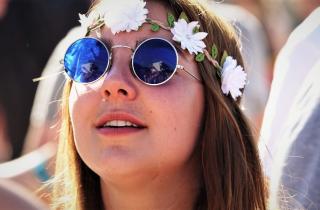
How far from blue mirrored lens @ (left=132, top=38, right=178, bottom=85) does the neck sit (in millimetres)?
242

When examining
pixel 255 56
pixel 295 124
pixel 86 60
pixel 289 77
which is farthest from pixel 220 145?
pixel 255 56

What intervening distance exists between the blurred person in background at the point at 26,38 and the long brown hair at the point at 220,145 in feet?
3.83

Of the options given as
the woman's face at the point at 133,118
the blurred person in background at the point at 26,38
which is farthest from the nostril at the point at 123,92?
the blurred person in background at the point at 26,38

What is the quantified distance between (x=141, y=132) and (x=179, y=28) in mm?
292

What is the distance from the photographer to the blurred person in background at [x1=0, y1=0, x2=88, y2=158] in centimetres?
265

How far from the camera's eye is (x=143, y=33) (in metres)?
1.42

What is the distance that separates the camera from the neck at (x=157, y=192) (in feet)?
4.63

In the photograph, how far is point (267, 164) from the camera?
2.02 metres

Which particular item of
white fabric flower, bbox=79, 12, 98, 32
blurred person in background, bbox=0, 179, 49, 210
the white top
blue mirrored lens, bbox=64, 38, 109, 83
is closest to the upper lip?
blue mirrored lens, bbox=64, 38, 109, 83

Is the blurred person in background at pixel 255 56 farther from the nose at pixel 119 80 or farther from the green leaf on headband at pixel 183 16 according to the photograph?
the nose at pixel 119 80

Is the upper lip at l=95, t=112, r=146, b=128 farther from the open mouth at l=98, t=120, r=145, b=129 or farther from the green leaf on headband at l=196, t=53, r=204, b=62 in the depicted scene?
the green leaf on headband at l=196, t=53, r=204, b=62

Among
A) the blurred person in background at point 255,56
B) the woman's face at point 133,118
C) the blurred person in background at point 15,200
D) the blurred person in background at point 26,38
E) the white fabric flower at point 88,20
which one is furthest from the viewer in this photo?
the blurred person in background at point 26,38

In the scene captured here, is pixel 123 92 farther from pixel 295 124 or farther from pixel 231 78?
pixel 295 124

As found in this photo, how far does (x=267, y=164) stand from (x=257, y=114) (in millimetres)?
466
